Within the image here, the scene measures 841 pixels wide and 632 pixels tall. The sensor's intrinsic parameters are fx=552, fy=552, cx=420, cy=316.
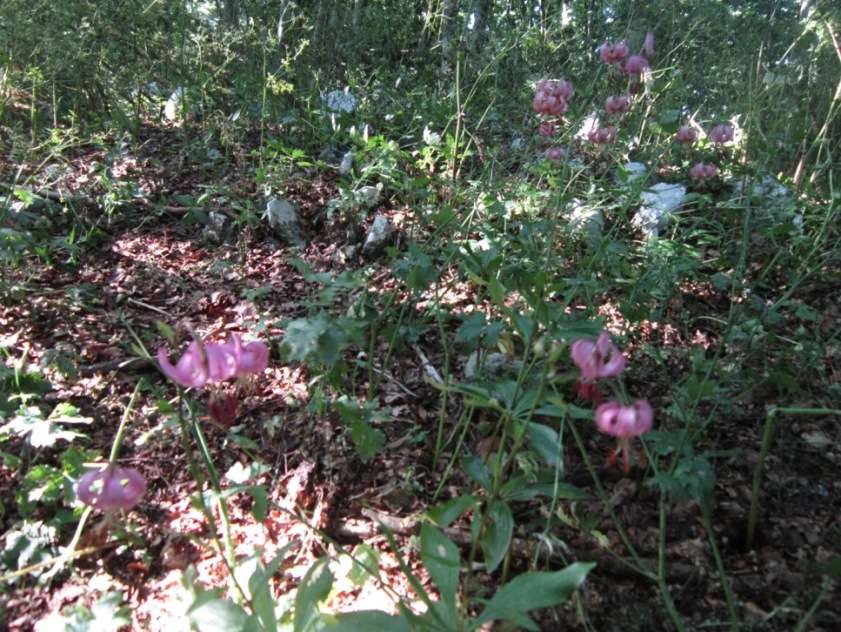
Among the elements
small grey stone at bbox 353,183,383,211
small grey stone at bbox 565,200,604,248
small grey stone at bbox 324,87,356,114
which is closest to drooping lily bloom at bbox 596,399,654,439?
small grey stone at bbox 565,200,604,248

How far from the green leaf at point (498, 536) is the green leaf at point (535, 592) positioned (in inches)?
4.3

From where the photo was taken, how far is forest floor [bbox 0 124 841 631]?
1.40 m

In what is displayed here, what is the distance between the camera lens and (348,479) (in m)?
A: 1.75

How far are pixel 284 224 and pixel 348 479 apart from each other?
1.86 metres

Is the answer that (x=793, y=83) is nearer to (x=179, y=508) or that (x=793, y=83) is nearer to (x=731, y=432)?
(x=731, y=432)

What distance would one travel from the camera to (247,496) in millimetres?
1725

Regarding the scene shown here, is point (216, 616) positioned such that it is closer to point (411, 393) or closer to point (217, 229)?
point (411, 393)

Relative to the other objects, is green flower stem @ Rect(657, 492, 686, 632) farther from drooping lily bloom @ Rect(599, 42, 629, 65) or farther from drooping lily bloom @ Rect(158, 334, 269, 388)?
drooping lily bloom @ Rect(599, 42, 629, 65)

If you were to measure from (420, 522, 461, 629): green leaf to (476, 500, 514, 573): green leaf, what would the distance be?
0.08 metres

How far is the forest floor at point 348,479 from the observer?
140cm

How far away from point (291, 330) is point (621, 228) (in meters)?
2.38

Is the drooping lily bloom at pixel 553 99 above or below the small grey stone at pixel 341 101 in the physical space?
above

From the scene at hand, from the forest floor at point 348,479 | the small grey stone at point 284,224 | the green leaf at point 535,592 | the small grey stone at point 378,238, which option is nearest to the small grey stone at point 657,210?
the forest floor at point 348,479

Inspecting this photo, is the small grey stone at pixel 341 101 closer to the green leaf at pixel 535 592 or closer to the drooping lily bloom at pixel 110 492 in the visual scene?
the drooping lily bloom at pixel 110 492
